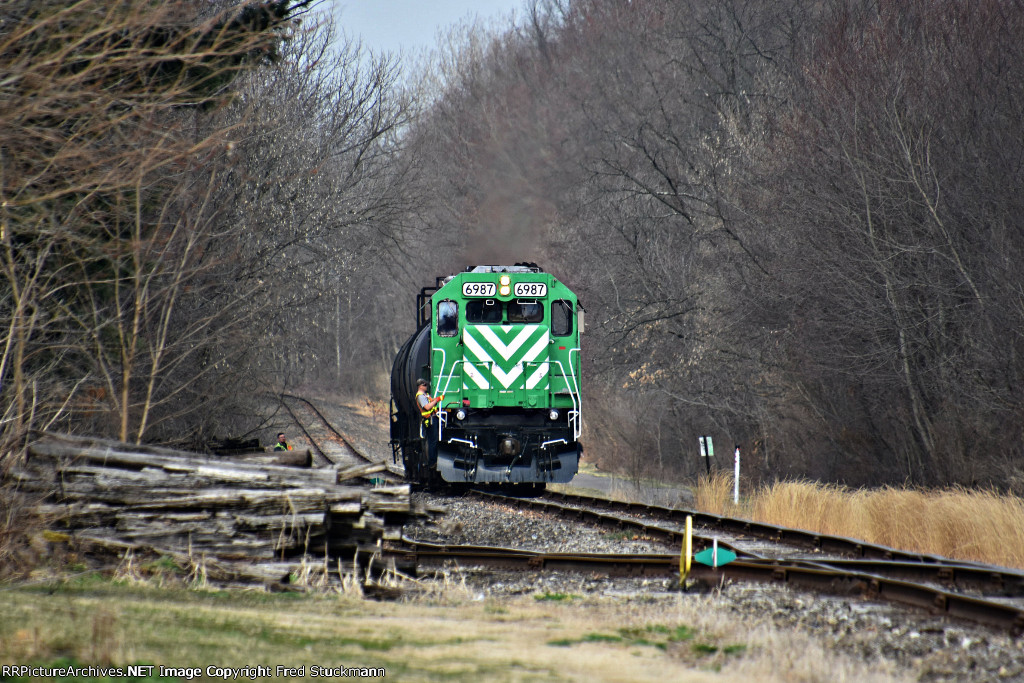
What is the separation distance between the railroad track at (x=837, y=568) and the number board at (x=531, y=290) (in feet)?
17.8

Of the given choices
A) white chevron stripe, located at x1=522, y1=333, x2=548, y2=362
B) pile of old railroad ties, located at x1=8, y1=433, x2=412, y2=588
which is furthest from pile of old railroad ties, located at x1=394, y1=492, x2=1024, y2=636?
white chevron stripe, located at x1=522, y1=333, x2=548, y2=362

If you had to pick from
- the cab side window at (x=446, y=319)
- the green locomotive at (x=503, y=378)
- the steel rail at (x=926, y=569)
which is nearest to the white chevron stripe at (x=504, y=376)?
the green locomotive at (x=503, y=378)

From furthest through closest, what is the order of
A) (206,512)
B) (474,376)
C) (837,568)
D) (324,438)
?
(324,438) < (474,376) < (206,512) < (837,568)

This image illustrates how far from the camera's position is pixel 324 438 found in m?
28.1

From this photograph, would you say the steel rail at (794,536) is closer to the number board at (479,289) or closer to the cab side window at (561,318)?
the cab side window at (561,318)

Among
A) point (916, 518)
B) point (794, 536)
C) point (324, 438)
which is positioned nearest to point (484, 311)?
point (794, 536)

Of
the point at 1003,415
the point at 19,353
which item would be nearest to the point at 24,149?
the point at 19,353

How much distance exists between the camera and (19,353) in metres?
11.1

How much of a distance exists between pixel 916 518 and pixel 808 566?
14.3 feet

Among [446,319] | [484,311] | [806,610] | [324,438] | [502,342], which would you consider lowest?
[806,610]

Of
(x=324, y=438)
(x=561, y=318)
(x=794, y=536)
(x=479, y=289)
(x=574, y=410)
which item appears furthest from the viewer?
(x=324, y=438)

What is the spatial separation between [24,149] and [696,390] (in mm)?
19652

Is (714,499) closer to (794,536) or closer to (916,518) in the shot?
(916,518)

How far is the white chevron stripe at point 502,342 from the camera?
16.5 m
